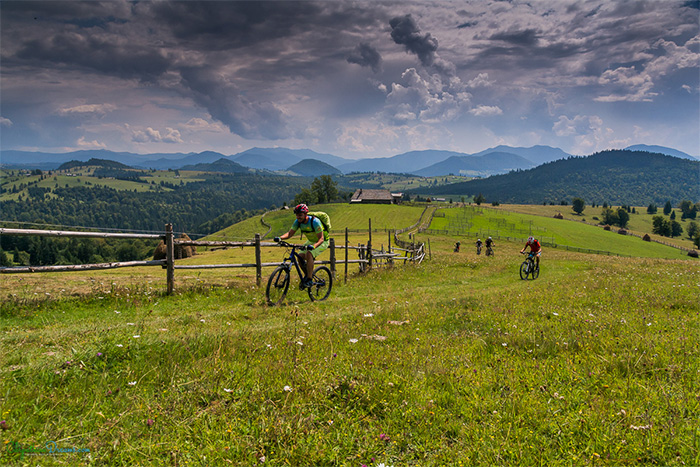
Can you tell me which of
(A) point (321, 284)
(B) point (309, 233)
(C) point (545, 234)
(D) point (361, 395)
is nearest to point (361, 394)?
(D) point (361, 395)

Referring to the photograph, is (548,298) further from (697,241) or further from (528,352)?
(697,241)

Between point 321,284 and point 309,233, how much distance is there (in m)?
2.05

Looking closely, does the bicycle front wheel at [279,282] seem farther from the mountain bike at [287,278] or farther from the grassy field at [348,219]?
the grassy field at [348,219]

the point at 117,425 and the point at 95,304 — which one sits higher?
the point at 117,425

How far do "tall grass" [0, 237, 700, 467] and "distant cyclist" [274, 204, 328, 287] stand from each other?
3.68m

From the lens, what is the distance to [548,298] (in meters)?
10.5

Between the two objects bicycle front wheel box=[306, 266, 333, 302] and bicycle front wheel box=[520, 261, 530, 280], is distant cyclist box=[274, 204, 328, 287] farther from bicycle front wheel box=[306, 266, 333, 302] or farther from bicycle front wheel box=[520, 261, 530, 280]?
bicycle front wheel box=[520, 261, 530, 280]

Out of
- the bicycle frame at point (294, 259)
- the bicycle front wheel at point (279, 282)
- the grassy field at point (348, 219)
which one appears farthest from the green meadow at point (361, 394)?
the grassy field at point (348, 219)

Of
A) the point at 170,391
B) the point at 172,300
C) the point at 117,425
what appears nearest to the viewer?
the point at 117,425

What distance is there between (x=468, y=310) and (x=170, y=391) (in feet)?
23.5

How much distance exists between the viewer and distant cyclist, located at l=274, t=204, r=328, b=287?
395 inches

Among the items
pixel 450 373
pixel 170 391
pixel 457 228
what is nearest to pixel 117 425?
pixel 170 391

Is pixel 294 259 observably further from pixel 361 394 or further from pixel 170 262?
pixel 361 394

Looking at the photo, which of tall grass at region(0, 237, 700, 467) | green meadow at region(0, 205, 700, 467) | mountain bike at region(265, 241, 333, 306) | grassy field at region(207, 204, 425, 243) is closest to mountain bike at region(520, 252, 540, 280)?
green meadow at region(0, 205, 700, 467)
